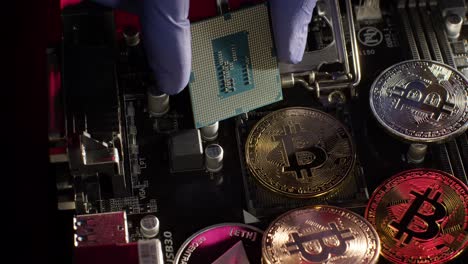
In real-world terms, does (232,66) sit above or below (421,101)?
above

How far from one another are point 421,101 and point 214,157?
1282 millimetres

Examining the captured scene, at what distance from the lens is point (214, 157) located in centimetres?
653

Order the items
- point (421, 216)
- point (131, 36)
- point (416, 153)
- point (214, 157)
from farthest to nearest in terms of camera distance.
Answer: point (131, 36) < point (416, 153) < point (214, 157) < point (421, 216)

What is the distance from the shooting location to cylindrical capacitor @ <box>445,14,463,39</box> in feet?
23.2

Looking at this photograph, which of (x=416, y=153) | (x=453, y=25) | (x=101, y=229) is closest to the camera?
(x=101, y=229)

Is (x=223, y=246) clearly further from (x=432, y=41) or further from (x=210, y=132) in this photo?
(x=432, y=41)

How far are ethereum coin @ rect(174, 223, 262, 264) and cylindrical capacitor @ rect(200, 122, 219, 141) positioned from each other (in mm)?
595

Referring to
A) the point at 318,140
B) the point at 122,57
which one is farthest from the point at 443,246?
the point at 122,57

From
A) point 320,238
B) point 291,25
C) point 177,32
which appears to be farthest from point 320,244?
point 177,32

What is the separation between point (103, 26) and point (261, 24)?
35.9 inches

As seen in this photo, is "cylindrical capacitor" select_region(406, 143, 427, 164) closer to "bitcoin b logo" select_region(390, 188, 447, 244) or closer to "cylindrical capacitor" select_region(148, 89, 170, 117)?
"bitcoin b logo" select_region(390, 188, 447, 244)

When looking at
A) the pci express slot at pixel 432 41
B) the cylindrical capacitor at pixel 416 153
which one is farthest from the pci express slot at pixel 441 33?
the cylindrical capacitor at pixel 416 153

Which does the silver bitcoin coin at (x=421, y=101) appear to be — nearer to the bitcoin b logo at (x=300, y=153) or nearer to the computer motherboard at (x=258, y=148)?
the computer motherboard at (x=258, y=148)

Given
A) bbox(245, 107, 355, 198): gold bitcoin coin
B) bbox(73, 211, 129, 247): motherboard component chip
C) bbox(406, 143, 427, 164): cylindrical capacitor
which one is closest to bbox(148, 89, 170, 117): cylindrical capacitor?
bbox(245, 107, 355, 198): gold bitcoin coin
